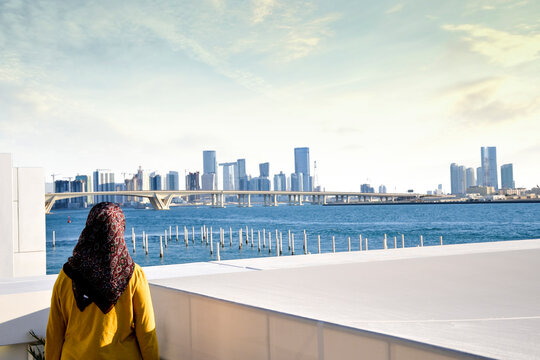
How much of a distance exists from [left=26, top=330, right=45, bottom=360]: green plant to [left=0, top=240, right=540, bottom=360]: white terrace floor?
48 centimetres

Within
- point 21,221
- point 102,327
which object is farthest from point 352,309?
point 21,221

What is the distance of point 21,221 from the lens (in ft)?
34.0

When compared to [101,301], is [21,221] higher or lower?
higher

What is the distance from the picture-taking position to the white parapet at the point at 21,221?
995 cm

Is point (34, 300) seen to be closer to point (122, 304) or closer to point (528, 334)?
point (122, 304)

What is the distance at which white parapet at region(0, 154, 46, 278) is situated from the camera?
32.6 feet

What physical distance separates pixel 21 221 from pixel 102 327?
896cm

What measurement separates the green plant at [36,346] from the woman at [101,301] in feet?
7.25

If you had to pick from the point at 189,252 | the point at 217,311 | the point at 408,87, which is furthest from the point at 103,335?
the point at 408,87

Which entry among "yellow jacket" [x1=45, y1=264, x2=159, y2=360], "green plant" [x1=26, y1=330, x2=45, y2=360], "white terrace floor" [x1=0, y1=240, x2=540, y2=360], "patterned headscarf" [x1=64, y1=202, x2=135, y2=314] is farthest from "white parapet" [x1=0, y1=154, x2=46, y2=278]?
"patterned headscarf" [x1=64, y1=202, x2=135, y2=314]

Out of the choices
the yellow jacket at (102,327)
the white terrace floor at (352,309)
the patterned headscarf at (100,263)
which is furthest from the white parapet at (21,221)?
the patterned headscarf at (100,263)

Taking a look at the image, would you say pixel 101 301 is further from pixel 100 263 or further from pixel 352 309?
pixel 352 309

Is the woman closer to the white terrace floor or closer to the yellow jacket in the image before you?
the yellow jacket

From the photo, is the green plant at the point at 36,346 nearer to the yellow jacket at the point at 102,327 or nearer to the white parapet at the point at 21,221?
the yellow jacket at the point at 102,327
